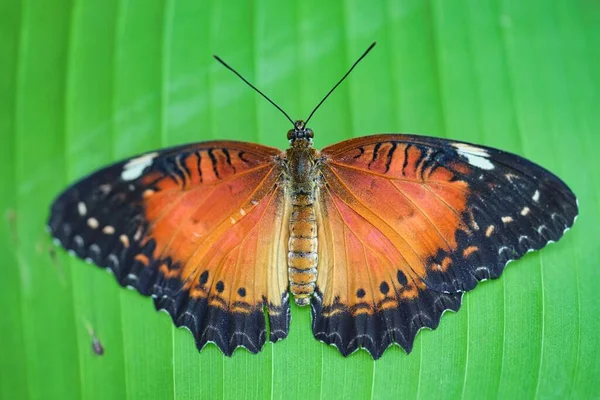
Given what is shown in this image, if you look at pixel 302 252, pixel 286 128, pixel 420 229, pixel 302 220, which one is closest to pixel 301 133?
pixel 286 128

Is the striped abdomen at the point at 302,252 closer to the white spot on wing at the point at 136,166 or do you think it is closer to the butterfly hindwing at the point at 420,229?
the butterfly hindwing at the point at 420,229

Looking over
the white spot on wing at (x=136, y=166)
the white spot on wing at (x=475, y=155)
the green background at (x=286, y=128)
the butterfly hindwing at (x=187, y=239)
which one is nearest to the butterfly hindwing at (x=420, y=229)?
the white spot on wing at (x=475, y=155)

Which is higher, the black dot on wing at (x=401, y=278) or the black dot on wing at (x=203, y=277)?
the black dot on wing at (x=203, y=277)

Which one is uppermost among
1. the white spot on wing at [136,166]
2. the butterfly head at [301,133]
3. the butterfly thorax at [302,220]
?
the butterfly head at [301,133]

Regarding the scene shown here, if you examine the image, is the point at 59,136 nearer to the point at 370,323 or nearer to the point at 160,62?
the point at 160,62

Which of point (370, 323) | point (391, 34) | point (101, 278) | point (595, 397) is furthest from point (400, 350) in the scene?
point (391, 34)

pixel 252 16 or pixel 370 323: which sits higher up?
pixel 252 16

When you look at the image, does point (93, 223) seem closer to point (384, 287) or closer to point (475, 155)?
point (384, 287)

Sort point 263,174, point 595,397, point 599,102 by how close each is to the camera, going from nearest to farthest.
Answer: point 595,397, point 263,174, point 599,102

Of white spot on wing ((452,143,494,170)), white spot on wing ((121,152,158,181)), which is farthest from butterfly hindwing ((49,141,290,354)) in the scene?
white spot on wing ((452,143,494,170))
